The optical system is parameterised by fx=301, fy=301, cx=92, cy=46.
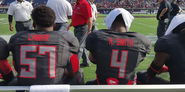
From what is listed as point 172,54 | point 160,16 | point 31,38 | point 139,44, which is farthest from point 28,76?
point 160,16

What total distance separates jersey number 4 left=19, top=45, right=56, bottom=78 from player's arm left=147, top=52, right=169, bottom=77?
101 cm

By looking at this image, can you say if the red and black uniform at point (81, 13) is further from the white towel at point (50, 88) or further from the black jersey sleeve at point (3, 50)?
the white towel at point (50, 88)

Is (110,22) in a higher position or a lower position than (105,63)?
higher

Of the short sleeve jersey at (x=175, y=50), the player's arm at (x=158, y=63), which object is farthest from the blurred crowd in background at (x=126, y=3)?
the short sleeve jersey at (x=175, y=50)

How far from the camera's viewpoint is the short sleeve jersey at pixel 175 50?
A: 2832 mm

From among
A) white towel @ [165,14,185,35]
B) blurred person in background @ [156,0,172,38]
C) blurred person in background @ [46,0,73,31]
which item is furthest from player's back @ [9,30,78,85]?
blurred person in background @ [156,0,172,38]

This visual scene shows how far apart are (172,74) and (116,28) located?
2.50ft

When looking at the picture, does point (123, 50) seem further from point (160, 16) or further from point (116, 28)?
point (160, 16)

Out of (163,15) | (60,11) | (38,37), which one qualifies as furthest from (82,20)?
(38,37)

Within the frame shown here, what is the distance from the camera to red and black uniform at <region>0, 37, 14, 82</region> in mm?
2953

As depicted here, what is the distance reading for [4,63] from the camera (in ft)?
10.1

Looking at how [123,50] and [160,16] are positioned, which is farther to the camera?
[160,16]

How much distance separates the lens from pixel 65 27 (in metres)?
7.25

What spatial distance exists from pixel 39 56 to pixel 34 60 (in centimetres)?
A: 6
